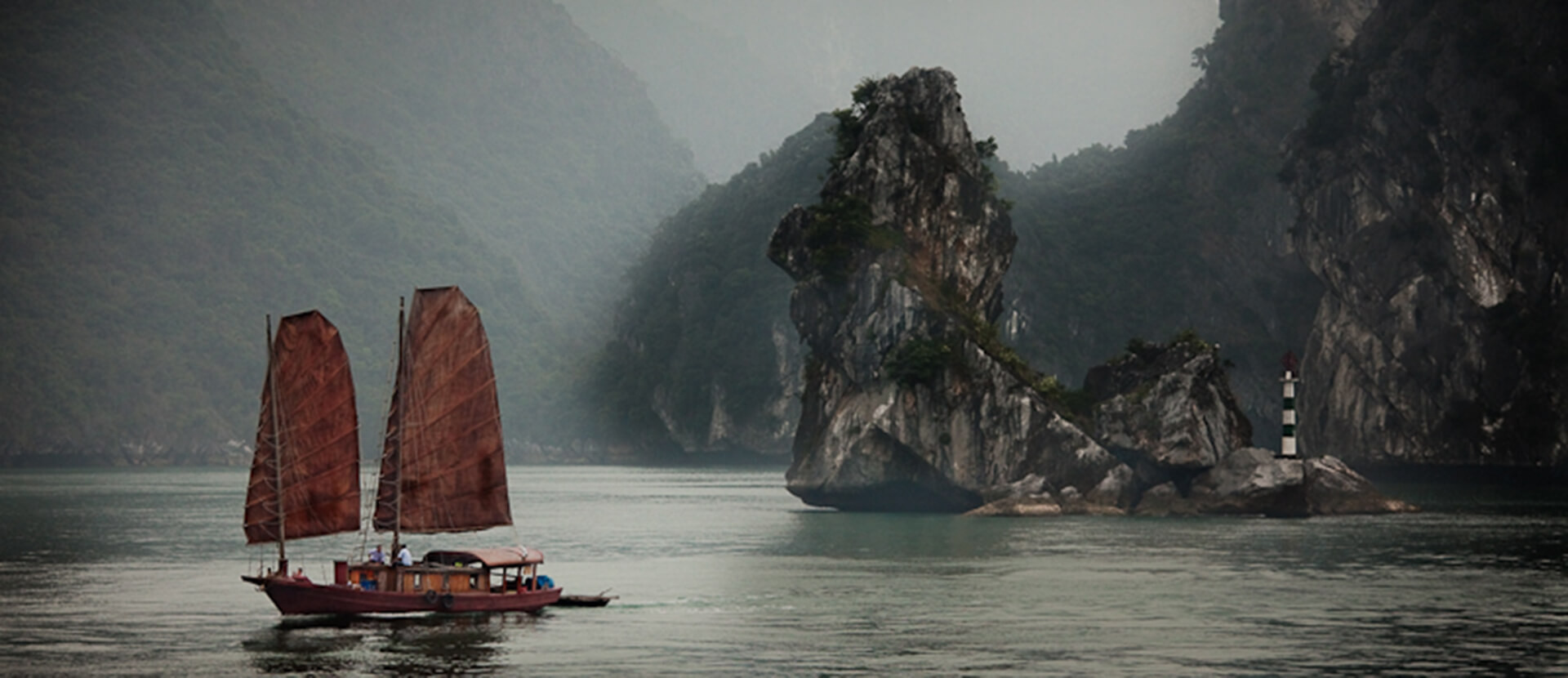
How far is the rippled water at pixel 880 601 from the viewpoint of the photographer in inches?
1401

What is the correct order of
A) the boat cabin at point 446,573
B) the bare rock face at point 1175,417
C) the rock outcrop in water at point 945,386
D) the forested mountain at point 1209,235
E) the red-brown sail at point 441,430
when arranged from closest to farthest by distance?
the boat cabin at point 446,573 < the red-brown sail at point 441,430 < the bare rock face at point 1175,417 < the rock outcrop in water at point 945,386 < the forested mountain at point 1209,235

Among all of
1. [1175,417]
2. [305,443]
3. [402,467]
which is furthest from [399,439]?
[1175,417]

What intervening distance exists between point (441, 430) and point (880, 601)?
1222 cm

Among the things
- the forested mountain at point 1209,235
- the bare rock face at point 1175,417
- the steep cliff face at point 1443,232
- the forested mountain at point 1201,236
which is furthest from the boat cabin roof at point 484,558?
the forested mountain at point 1209,235

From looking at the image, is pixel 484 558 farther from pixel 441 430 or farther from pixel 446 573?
pixel 441 430

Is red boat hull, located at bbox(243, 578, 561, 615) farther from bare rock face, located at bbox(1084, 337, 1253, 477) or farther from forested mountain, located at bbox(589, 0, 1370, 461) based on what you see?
forested mountain, located at bbox(589, 0, 1370, 461)

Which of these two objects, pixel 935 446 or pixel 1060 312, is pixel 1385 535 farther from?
pixel 1060 312

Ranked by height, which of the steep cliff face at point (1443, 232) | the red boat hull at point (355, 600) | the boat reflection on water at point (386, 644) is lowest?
the boat reflection on water at point (386, 644)

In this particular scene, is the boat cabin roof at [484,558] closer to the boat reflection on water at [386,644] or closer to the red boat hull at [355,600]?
the red boat hull at [355,600]

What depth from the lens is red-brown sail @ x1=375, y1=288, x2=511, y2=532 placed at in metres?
42.2

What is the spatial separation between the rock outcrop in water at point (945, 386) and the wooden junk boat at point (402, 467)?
141 feet

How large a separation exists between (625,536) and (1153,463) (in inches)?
1007

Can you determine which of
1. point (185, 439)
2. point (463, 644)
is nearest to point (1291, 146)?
point (463, 644)

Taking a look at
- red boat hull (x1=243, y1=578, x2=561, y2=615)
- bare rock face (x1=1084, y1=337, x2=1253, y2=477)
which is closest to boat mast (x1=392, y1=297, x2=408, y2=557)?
red boat hull (x1=243, y1=578, x2=561, y2=615)
